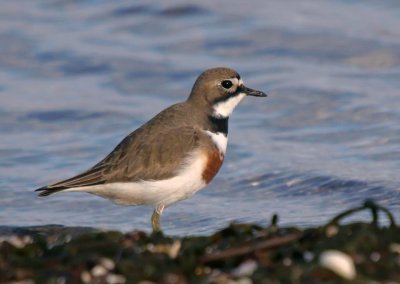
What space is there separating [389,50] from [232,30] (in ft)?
7.25

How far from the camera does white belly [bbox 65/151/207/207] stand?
6781 mm

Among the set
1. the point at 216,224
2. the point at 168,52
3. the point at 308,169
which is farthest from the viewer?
the point at 168,52

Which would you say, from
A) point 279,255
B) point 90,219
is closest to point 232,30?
point 90,219

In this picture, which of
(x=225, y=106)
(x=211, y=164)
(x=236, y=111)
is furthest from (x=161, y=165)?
(x=236, y=111)

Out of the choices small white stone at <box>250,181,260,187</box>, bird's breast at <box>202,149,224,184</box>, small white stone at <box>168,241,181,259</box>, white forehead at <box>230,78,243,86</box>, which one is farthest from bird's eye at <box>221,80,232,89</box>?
small white stone at <box>168,241,181,259</box>

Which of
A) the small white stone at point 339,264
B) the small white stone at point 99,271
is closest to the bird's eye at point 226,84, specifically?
the small white stone at point 99,271

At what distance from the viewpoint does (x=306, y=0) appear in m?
13.7

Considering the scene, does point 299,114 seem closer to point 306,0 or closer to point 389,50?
point 389,50

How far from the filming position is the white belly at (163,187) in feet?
22.2

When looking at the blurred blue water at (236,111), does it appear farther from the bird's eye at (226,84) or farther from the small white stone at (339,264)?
the small white stone at (339,264)

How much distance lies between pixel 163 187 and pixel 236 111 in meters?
3.91

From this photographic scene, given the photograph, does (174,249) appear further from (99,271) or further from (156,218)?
(156,218)

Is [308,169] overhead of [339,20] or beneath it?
beneath

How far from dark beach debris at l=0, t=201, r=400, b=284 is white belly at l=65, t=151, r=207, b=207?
2.02 metres
